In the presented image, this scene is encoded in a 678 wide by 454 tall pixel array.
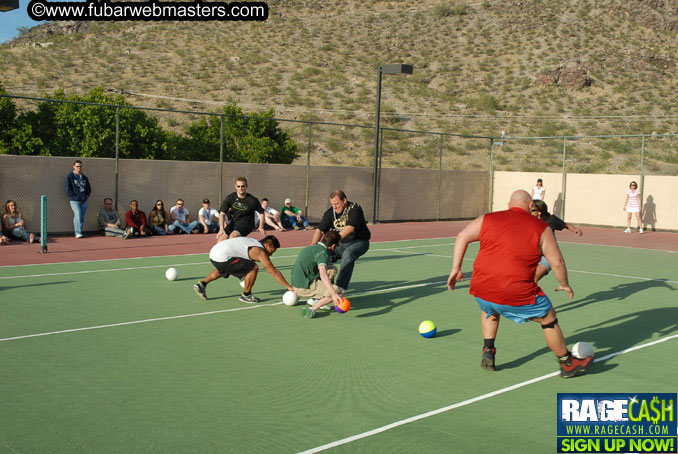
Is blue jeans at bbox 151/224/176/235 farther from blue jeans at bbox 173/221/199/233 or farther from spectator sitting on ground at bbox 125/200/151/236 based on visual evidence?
spectator sitting on ground at bbox 125/200/151/236

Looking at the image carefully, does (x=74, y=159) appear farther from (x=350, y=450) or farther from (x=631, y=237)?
(x=631, y=237)

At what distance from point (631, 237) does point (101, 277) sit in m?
17.7

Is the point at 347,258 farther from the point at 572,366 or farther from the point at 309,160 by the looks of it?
the point at 309,160

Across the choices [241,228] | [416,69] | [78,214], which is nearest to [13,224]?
[78,214]

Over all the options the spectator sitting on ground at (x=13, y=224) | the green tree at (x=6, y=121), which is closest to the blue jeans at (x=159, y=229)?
the spectator sitting on ground at (x=13, y=224)

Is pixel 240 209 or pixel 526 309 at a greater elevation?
pixel 240 209

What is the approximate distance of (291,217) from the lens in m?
22.3

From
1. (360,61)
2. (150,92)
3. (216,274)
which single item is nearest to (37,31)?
(150,92)

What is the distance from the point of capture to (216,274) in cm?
1025

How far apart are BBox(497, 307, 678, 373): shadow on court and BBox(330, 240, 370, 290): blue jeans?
111 inches

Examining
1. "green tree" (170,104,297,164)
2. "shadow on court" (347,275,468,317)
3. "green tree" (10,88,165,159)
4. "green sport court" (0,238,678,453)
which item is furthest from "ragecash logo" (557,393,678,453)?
"green tree" (170,104,297,164)

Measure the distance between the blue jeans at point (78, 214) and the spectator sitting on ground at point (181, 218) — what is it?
8.14ft

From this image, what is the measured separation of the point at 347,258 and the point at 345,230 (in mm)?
420

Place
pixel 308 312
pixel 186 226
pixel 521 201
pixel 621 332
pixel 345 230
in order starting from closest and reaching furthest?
pixel 521 201 → pixel 621 332 → pixel 308 312 → pixel 345 230 → pixel 186 226
